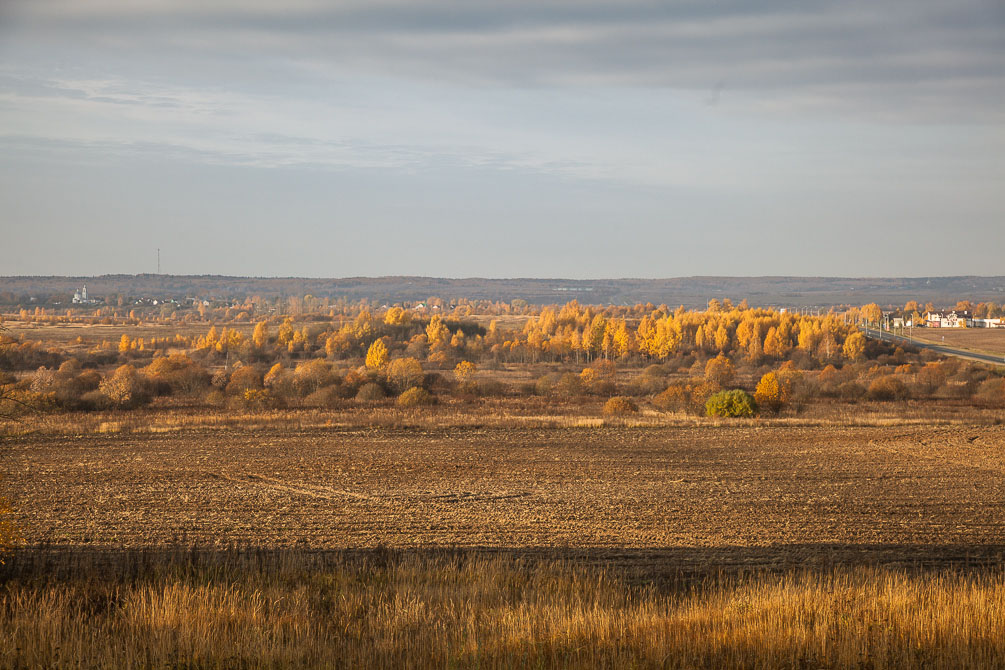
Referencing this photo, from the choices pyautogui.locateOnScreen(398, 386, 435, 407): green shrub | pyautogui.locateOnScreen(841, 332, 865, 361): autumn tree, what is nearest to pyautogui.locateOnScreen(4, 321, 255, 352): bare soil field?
pyautogui.locateOnScreen(398, 386, 435, 407): green shrub

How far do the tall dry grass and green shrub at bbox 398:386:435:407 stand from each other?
46780 mm

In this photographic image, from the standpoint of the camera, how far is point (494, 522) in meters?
22.5

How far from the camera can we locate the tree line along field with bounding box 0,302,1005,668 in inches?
324

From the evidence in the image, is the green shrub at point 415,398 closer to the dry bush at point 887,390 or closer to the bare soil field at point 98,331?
the dry bush at point 887,390

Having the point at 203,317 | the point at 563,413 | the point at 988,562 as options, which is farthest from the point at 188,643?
the point at 203,317

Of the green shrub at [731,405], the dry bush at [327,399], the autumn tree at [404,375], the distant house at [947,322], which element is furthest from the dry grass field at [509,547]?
the distant house at [947,322]

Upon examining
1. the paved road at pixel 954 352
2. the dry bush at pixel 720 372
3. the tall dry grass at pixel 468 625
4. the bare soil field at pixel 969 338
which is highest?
the tall dry grass at pixel 468 625

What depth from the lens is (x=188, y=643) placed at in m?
8.00

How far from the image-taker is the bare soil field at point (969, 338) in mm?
117000

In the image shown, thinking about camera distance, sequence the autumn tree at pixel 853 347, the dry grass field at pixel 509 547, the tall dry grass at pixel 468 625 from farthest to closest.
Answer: the autumn tree at pixel 853 347, the dry grass field at pixel 509 547, the tall dry grass at pixel 468 625

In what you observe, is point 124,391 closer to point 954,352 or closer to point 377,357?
point 377,357

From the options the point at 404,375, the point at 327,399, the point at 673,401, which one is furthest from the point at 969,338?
the point at 327,399

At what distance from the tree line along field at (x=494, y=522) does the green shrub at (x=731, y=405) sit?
29cm

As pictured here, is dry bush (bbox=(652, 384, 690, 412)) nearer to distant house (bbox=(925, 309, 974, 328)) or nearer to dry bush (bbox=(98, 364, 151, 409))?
dry bush (bbox=(98, 364, 151, 409))
